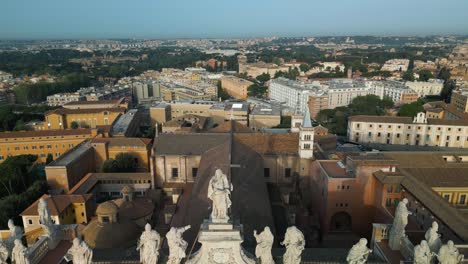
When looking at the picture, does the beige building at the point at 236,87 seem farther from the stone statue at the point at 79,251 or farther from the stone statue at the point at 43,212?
the stone statue at the point at 79,251

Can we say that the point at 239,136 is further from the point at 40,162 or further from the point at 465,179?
the point at 40,162

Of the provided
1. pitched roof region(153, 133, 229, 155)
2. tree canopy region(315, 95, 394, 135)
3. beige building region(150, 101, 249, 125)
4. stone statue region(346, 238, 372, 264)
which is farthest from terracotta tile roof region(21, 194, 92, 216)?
tree canopy region(315, 95, 394, 135)

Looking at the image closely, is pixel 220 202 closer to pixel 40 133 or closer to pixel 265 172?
pixel 265 172

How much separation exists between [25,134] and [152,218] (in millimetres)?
39910

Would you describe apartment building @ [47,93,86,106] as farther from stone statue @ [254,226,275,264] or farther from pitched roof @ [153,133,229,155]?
stone statue @ [254,226,275,264]

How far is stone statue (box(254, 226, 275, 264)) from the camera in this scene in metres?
13.3

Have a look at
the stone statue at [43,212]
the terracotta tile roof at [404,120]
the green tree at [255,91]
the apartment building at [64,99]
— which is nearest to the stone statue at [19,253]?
the stone statue at [43,212]

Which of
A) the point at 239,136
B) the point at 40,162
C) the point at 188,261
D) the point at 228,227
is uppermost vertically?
the point at 228,227

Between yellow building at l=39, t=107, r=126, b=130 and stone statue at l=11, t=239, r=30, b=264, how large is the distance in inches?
2698

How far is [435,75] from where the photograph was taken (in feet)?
518

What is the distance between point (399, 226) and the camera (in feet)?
55.5

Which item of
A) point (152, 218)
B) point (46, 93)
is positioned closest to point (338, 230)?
point (152, 218)

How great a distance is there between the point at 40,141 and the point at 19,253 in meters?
56.3

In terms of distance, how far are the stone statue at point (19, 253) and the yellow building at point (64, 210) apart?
24.3 m
